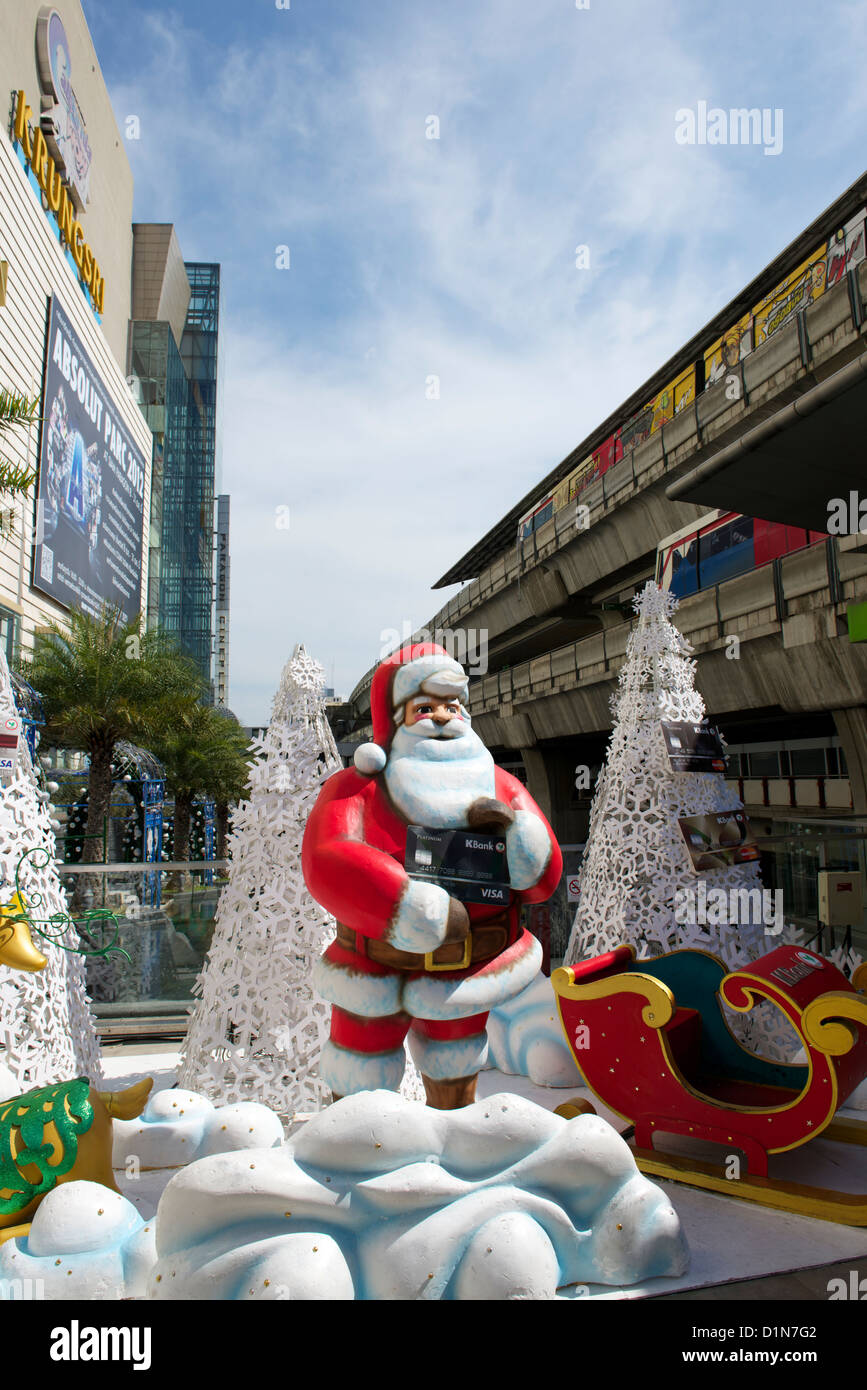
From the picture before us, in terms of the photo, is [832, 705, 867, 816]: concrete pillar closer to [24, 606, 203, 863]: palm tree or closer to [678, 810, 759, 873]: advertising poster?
[678, 810, 759, 873]: advertising poster

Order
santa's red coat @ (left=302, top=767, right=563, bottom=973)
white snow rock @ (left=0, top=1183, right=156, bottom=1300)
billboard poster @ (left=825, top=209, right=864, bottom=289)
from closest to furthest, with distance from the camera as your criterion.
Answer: white snow rock @ (left=0, top=1183, right=156, bottom=1300)
santa's red coat @ (left=302, top=767, right=563, bottom=973)
billboard poster @ (left=825, top=209, right=864, bottom=289)

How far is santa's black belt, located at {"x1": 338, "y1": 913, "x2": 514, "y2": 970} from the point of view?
3.23 m

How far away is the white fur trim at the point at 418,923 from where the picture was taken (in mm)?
3090

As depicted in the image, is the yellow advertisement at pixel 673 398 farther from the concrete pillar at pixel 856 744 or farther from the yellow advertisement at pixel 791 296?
the concrete pillar at pixel 856 744

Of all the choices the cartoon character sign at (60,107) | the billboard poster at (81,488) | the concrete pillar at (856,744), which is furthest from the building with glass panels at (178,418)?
the concrete pillar at (856,744)

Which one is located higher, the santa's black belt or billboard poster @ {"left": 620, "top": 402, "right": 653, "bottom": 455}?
billboard poster @ {"left": 620, "top": 402, "right": 653, "bottom": 455}

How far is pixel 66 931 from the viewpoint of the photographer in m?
3.62

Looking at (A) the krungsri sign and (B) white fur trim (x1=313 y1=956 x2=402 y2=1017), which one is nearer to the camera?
(B) white fur trim (x1=313 y1=956 x2=402 y2=1017)

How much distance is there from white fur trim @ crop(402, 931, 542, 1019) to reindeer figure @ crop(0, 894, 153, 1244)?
1.20 meters

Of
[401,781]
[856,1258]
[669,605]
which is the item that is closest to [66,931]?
[401,781]

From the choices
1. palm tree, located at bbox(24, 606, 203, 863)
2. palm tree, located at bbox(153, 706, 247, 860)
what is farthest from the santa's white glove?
palm tree, located at bbox(153, 706, 247, 860)

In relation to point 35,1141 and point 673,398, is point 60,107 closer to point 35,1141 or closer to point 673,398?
point 673,398

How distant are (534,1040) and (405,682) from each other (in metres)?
2.47
